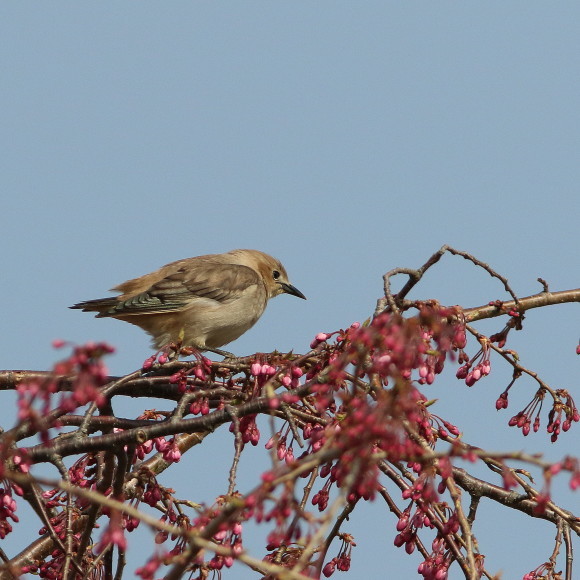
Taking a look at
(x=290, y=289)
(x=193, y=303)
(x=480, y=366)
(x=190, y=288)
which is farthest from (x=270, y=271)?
(x=480, y=366)

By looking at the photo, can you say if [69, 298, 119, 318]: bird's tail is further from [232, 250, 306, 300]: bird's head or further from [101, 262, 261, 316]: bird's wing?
[232, 250, 306, 300]: bird's head

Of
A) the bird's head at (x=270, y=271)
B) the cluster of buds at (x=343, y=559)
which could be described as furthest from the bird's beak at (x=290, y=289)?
the cluster of buds at (x=343, y=559)

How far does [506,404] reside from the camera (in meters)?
5.30

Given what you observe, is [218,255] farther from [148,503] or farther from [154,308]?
[148,503]

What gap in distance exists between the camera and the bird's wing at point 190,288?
9109 mm

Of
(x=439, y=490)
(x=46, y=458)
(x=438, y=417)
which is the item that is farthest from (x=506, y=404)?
(x=46, y=458)

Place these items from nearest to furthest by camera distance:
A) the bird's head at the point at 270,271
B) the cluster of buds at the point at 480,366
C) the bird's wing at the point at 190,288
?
the cluster of buds at the point at 480,366
the bird's wing at the point at 190,288
the bird's head at the point at 270,271

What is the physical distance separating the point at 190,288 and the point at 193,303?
21 centimetres

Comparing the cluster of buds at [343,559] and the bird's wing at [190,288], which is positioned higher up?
the bird's wing at [190,288]

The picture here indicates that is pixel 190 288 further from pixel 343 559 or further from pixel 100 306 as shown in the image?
pixel 343 559

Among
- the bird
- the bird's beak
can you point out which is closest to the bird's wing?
the bird

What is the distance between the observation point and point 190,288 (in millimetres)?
9555

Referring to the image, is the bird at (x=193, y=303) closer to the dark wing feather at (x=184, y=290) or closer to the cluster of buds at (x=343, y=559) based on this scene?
the dark wing feather at (x=184, y=290)

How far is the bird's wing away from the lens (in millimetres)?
9109
